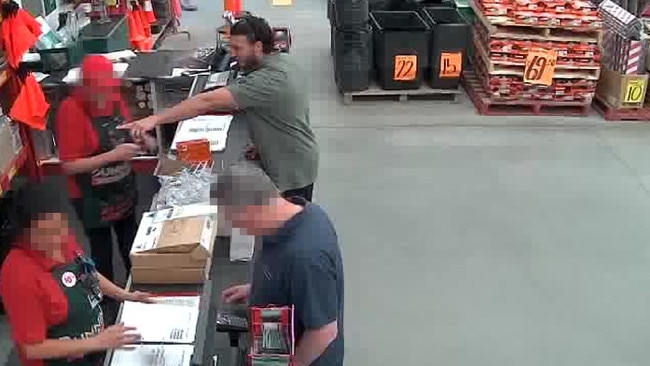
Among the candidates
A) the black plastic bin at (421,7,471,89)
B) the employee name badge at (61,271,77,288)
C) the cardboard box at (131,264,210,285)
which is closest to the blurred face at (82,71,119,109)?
the cardboard box at (131,264,210,285)

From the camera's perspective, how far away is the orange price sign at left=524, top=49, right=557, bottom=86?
6379 mm

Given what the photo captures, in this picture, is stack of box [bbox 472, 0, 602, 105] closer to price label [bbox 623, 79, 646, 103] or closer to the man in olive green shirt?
price label [bbox 623, 79, 646, 103]

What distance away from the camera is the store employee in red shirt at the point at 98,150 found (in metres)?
3.29

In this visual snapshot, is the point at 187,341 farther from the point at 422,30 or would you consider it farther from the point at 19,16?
the point at 422,30

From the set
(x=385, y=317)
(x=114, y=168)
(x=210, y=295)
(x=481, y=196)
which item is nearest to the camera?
(x=210, y=295)

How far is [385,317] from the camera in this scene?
4086 millimetres

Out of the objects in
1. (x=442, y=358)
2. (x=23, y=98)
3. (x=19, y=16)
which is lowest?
(x=442, y=358)

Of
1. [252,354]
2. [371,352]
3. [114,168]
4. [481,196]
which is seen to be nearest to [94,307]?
[252,354]

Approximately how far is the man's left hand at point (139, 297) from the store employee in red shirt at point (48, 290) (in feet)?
0.68

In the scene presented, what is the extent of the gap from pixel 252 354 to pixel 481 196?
11.3 feet

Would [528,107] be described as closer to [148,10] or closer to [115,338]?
[148,10]

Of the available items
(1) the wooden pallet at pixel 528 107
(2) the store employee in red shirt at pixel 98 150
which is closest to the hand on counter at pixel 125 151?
(2) the store employee in red shirt at pixel 98 150

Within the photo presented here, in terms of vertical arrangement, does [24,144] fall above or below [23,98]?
below

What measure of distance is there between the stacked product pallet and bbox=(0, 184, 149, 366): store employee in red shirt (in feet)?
16.0
